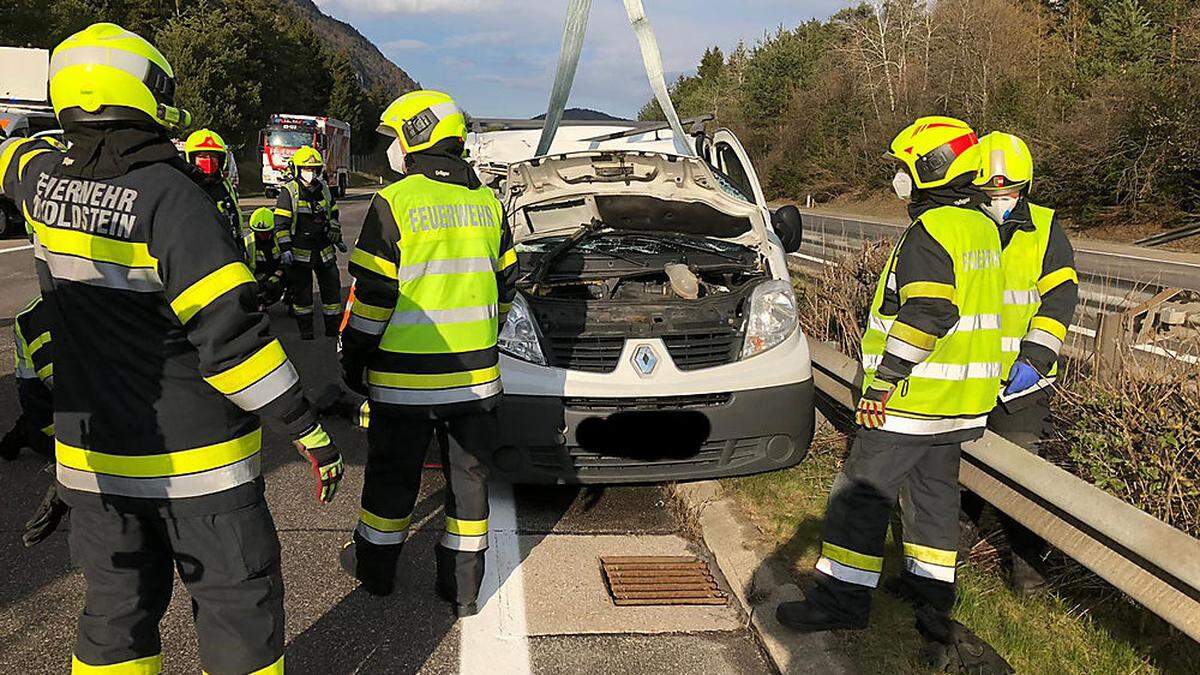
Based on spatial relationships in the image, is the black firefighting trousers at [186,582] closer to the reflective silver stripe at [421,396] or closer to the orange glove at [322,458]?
the orange glove at [322,458]

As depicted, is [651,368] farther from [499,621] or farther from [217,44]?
[217,44]

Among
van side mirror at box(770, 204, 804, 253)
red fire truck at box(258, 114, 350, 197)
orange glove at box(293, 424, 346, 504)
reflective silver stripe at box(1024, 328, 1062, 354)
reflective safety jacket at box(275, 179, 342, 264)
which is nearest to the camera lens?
orange glove at box(293, 424, 346, 504)

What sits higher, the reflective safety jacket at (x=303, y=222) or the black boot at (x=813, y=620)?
the reflective safety jacket at (x=303, y=222)

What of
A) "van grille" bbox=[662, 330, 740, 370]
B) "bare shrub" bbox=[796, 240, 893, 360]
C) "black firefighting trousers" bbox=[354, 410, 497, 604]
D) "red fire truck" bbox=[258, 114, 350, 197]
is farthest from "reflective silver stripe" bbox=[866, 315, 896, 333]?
"red fire truck" bbox=[258, 114, 350, 197]

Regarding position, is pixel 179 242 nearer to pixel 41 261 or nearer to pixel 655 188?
pixel 41 261

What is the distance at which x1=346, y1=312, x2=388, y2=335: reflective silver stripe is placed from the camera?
3238 millimetres

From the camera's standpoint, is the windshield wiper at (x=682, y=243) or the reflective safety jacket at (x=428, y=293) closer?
the reflective safety jacket at (x=428, y=293)

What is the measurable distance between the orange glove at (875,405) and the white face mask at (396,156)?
6.04 feet

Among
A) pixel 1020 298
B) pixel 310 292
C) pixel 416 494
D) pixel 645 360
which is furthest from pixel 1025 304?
pixel 310 292

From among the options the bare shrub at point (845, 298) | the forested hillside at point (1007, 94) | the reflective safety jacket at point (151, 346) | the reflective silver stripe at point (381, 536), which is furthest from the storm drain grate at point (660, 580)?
the forested hillside at point (1007, 94)

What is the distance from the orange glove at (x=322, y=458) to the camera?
244 cm

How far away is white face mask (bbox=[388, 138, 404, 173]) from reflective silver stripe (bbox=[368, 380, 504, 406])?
80cm

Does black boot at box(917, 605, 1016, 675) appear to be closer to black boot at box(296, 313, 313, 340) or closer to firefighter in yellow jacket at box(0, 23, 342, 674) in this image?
firefighter in yellow jacket at box(0, 23, 342, 674)

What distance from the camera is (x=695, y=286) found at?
4664 millimetres
